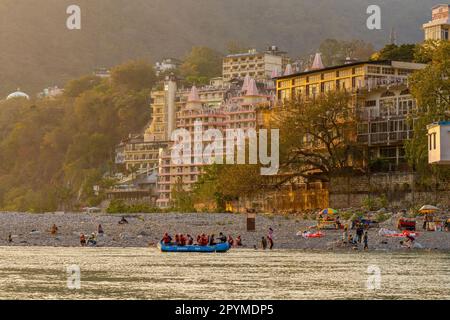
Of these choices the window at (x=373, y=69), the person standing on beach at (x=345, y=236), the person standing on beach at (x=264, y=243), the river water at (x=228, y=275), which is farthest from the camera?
the window at (x=373, y=69)

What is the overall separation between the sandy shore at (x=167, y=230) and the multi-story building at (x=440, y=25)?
176 ft

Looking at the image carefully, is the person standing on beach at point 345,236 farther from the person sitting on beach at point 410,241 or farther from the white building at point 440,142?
the white building at point 440,142

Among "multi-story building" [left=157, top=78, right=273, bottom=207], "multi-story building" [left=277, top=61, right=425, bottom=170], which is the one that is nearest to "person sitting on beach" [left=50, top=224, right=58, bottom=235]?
"multi-story building" [left=277, top=61, right=425, bottom=170]

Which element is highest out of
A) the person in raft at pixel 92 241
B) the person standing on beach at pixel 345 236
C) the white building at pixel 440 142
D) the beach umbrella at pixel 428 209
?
the white building at pixel 440 142

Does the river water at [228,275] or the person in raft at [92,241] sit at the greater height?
the person in raft at [92,241]

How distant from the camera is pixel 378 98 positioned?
12675cm

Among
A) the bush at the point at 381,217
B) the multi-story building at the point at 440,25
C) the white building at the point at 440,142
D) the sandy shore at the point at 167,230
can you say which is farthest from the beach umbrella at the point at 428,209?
the multi-story building at the point at 440,25

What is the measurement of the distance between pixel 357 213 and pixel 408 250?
1128 inches

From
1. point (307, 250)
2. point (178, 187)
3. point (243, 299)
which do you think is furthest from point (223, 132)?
point (243, 299)

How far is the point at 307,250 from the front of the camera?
259ft

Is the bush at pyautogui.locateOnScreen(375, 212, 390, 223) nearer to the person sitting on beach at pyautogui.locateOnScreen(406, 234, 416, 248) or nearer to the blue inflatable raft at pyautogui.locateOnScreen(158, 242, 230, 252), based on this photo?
the person sitting on beach at pyautogui.locateOnScreen(406, 234, 416, 248)

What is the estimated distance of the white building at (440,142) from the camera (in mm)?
91125

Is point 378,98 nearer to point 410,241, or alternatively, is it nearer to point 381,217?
point 381,217

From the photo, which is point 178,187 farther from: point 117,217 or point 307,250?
point 307,250
